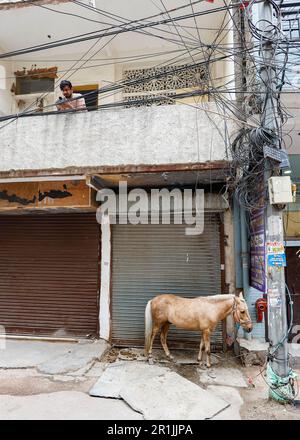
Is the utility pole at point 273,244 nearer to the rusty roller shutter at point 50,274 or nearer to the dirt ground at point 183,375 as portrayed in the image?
the dirt ground at point 183,375

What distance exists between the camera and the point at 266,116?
457cm

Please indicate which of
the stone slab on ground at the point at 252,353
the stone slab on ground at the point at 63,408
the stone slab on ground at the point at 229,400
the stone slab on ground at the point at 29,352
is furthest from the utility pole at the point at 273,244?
the stone slab on ground at the point at 29,352

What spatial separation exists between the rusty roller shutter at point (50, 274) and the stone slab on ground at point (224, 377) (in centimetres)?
289

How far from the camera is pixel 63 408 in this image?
161 inches

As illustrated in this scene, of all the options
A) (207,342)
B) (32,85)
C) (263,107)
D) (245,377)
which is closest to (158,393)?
(207,342)

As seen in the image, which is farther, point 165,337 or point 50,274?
point 50,274

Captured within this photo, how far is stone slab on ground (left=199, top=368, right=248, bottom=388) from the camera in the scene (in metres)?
4.86

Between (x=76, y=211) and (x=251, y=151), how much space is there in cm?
427

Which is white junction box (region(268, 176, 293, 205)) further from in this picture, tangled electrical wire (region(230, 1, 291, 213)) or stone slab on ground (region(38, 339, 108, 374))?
stone slab on ground (region(38, 339, 108, 374))

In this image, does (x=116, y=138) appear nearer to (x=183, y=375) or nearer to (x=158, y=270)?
(x=158, y=270)

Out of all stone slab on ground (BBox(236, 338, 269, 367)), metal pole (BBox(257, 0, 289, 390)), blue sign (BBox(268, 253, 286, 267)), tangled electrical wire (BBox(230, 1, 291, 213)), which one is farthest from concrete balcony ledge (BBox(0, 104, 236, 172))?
stone slab on ground (BBox(236, 338, 269, 367))

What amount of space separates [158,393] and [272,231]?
2.93m
